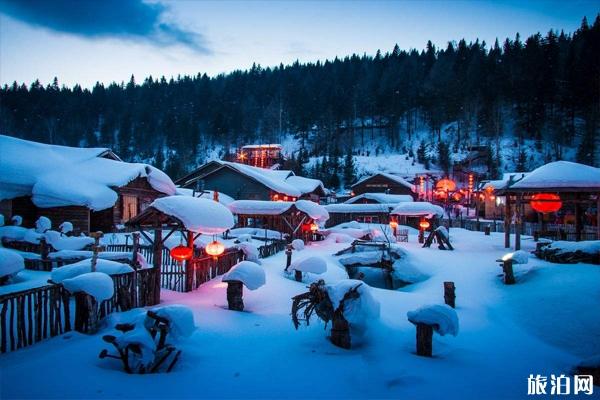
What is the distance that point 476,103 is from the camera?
229 feet

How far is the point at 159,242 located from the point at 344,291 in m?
6.20

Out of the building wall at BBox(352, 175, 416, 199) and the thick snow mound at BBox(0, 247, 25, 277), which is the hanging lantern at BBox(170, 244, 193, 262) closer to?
the thick snow mound at BBox(0, 247, 25, 277)

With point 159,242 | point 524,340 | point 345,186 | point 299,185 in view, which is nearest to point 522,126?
point 345,186

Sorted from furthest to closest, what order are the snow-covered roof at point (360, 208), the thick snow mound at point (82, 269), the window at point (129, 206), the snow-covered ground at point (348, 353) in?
the snow-covered roof at point (360, 208) < the window at point (129, 206) < the thick snow mound at point (82, 269) < the snow-covered ground at point (348, 353)

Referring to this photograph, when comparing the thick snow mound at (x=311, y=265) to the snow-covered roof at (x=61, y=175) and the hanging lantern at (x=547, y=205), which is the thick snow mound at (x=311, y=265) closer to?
the hanging lantern at (x=547, y=205)

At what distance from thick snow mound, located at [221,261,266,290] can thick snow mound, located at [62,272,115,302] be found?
3312 millimetres

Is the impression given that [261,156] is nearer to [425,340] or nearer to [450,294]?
[450,294]

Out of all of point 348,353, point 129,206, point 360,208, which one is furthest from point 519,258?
point 129,206

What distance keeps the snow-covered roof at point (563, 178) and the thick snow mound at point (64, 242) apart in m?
20.3

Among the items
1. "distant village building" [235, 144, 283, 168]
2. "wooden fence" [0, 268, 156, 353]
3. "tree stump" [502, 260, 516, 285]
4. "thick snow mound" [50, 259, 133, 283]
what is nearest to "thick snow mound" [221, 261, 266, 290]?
"wooden fence" [0, 268, 156, 353]

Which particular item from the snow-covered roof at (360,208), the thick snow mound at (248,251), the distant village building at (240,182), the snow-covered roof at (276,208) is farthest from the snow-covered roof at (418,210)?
the thick snow mound at (248,251)

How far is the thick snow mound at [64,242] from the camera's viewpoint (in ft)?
45.1

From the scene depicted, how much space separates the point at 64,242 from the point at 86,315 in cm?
845

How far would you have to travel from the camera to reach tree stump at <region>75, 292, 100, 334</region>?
7.48 meters
